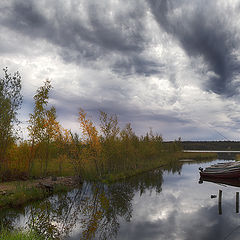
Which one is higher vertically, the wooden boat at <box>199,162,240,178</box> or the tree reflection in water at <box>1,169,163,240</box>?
the wooden boat at <box>199,162,240,178</box>

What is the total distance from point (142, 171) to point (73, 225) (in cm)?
3107

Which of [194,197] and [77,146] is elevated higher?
[77,146]

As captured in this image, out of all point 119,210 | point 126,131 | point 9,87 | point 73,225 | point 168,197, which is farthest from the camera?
point 126,131

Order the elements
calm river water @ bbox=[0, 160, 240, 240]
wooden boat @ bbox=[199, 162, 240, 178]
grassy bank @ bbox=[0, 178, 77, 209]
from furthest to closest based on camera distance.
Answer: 1. wooden boat @ bbox=[199, 162, 240, 178]
2. grassy bank @ bbox=[0, 178, 77, 209]
3. calm river water @ bbox=[0, 160, 240, 240]

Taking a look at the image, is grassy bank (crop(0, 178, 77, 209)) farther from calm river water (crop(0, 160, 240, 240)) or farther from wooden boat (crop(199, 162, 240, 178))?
wooden boat (crop(199, 162, 240, 178))

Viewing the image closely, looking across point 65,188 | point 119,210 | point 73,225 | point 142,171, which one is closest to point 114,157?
point 142,171

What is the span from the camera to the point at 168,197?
85.8ft

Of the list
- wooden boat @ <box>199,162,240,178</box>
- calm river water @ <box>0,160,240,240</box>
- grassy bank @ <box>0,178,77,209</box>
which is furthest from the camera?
wooden boat @ <box>199,162,240,178</box>

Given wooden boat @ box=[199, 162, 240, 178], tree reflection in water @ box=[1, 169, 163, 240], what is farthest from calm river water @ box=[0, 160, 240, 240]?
wooden boat @ box=[199, 162, 240, 178]

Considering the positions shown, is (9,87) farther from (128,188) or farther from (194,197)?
(194,197)

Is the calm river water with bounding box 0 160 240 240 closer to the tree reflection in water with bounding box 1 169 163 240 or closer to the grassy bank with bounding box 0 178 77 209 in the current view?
the tree reflection in water with bounding box 1 169 163 240

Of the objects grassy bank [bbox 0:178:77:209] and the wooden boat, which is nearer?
grassy bank [bbox 0:178:77:209]

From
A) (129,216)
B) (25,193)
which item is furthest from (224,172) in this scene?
(25,193)

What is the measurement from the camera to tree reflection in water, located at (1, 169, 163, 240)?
1496 cm
